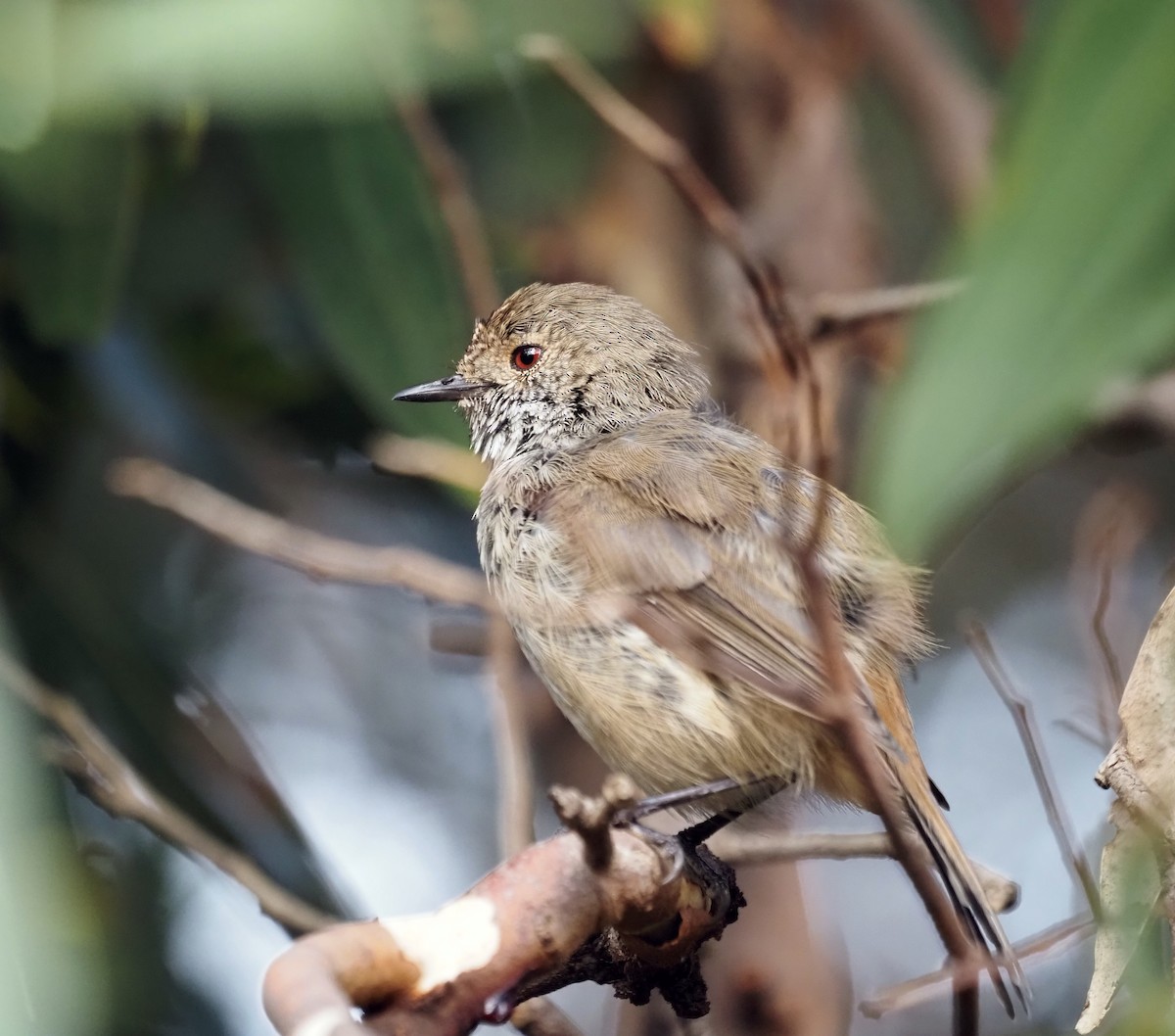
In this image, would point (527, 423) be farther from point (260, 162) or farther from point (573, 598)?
point (260, 162)

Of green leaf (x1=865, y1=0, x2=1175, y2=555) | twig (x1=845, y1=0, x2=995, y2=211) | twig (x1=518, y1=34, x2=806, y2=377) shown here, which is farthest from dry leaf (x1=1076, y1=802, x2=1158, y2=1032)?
twig (x1=845, y1=0, x2=995, y2=211)

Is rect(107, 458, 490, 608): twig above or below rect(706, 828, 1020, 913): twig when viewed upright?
above

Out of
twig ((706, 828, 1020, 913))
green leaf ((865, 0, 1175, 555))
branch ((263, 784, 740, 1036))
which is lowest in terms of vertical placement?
branch ((263, 784, 740, 1036))

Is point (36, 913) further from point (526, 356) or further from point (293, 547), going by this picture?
point (526, 356)

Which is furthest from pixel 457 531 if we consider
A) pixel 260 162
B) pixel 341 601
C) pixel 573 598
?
pixel 573 598

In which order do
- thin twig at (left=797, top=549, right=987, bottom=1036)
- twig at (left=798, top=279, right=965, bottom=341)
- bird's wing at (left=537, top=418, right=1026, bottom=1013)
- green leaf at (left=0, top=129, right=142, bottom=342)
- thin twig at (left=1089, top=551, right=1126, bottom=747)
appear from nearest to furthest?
thin twig at (left=797, top=549, right=987, bottom=1036) < bird's wing at (left=537, top=418, right=1026, bottom=1013) < thin twig at (left=1089, top=551, right=1126, bottom=747) < twig at (left=798, top=279, right=965, bottom=341) < green leaf at (left=0, top=129, right=142, bottom=342)

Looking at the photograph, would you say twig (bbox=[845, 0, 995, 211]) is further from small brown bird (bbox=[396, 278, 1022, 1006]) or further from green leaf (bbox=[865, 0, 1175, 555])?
small brown bird (bbox=[396, 278, 1022, 1006])

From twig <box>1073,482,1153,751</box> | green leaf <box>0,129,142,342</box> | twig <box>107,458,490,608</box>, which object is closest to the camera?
twig <box>1073,482,1153,751</box>

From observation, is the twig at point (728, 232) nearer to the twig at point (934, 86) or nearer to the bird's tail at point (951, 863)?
the bird's tail at point (951, 863)
